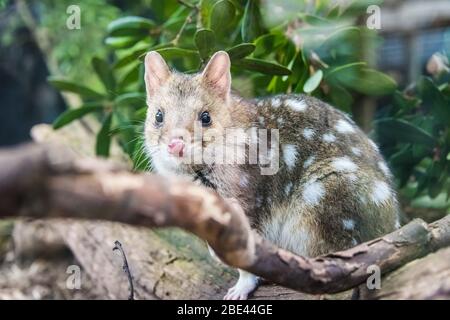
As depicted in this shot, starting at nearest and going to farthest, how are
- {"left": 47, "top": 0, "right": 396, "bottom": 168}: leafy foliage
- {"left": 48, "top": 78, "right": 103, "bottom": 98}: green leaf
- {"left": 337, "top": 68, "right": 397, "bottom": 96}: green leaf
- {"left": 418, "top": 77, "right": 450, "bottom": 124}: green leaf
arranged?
{"left": 47, "top": 0, "right": 396, "bottom": 168}: leafy foliage → {"left": 337, "top": 68, "right": 397, "bottom": 96}: green leaf → {"left": 418, "top": 77, "right": 450, "bottom": 124}: green leaf → {"left": 48, "top": 78, "right": 103, "bottom": 98}: green leaf

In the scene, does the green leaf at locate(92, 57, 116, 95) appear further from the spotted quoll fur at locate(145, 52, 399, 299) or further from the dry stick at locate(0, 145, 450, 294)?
the dry stick at locate(0, 145, 450, 294)

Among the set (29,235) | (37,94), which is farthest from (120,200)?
(37,94)

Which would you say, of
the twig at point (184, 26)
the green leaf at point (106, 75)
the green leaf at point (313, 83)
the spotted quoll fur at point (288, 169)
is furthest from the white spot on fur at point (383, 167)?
the green leaf at point (106, 75)

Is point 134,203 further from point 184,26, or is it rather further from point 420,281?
point 184,26

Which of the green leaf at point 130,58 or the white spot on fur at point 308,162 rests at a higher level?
the green leaf at point 130,58

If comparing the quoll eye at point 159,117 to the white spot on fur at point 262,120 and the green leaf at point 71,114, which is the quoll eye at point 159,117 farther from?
the green leaf at point 71,114

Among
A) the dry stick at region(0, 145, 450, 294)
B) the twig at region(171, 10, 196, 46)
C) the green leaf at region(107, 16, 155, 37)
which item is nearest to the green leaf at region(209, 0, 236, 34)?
the twig at region(171, 10, 196, 46)

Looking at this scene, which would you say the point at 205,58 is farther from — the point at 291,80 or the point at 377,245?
the point at 377,245
